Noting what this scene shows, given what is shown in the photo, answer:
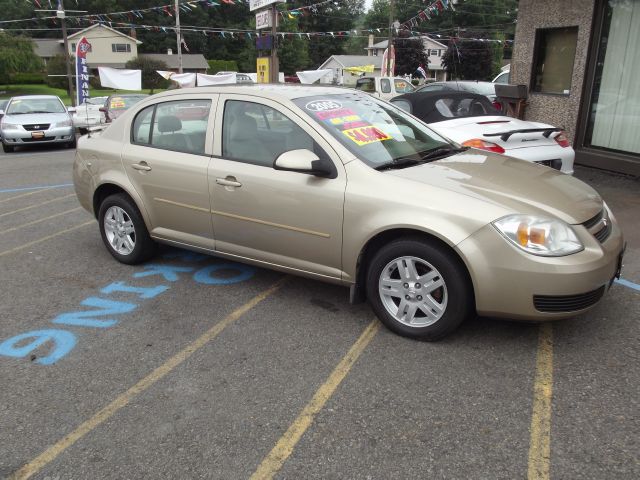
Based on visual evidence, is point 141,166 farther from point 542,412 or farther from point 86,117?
point 86,117

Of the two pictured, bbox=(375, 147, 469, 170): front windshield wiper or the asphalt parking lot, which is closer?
the asphalt parking lot

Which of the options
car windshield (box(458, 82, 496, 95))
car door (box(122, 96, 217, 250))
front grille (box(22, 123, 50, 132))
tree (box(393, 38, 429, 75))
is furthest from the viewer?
tree (box(393, 38, 429, 75))

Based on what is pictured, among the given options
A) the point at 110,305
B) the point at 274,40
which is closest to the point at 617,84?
the point at 274,40

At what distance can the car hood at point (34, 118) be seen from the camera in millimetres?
14539

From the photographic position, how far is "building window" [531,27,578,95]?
32.4 ft

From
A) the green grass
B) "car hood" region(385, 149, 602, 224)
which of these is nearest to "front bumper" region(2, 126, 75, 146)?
"car hood" region(385, 149, 602, 224)

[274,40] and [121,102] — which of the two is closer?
[274,40]

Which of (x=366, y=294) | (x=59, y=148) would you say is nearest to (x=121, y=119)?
(x=366, y=294)

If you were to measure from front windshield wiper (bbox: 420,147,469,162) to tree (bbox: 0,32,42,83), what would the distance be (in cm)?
5331

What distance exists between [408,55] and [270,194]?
2385 inches

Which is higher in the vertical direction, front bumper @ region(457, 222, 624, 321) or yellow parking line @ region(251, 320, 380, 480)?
front bumper @ region(457, 222, 624, 321)

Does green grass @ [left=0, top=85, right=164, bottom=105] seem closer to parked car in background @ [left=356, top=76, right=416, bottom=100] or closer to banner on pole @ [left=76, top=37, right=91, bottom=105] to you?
banner on pole @ [left=76, top=37, right=91, bottom=105]

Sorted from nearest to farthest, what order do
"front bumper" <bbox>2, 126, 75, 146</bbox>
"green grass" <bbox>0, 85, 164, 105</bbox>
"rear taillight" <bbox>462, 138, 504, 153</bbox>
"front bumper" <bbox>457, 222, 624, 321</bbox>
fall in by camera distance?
"front bumper" <bbox>457, 222, 624, 321</bbox>, "rear taillight" <bbox>462, 138, 504, 153</bbox>, "front bumper" <bbox>2, 126, 75, 146</bbox>, "green grass" <bbox>0, 85, 164, 105</bbox>

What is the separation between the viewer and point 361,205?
370 cm
